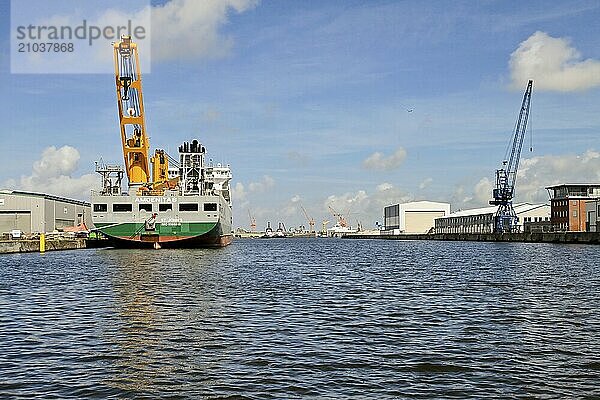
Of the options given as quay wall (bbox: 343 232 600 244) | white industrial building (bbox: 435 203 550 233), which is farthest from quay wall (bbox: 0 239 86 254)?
white industrial building (bbox: 435 203 550 233)

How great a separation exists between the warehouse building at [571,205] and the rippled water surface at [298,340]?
9086 cm

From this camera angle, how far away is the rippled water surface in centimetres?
1316

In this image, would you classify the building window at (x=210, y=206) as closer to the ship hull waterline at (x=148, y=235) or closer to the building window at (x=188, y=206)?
the building window at (x=188, y=206)

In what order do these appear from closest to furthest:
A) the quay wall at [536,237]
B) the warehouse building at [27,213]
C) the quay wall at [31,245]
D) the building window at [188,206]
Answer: the building window at [188,206] < the quay wall at [31,245] < the quay wall at [536,237] < the warehouse building at [27,213]

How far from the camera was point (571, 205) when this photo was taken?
11869 cm

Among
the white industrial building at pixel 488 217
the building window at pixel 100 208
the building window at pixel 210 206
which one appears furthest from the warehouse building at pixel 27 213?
the white industrial building at pixel 488 217

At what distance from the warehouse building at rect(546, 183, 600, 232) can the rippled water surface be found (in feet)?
298

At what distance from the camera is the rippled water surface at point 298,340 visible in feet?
43.2

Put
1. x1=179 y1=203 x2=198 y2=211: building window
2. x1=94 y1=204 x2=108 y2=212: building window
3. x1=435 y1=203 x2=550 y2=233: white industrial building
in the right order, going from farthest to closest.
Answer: x1=435 y1=203 x2=550 y2=233: white industrial building < x1=179 y1=203 x2=198 y2=211: building window < x1=94 y1=204 x2=108 y2=212: building window

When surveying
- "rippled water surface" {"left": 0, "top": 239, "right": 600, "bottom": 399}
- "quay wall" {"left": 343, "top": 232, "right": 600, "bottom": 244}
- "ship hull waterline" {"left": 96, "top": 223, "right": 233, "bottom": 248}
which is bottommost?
"rippled water surface" {"left": 0, "top": 239, "right": 600, "bottom": 399}

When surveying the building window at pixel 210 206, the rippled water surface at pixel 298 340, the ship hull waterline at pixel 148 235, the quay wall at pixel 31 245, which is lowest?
the rippled water surface at pixel 298 340

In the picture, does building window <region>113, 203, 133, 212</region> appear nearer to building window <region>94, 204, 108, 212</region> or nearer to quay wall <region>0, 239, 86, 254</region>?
building window <region>94, 204, 108, 212</region>

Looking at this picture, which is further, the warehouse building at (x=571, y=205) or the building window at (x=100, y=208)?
the warehouse building at (x=571, y=205)

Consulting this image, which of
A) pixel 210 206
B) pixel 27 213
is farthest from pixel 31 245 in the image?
pixel 27 213
